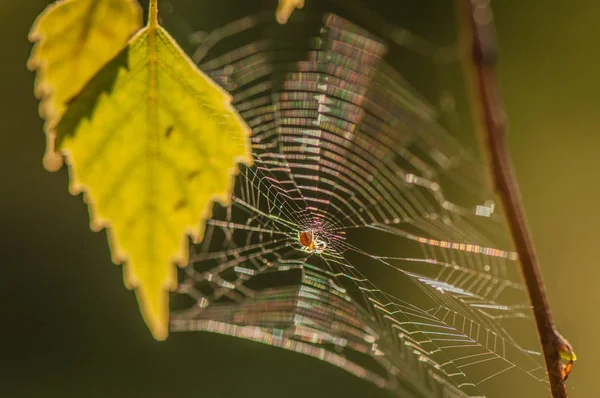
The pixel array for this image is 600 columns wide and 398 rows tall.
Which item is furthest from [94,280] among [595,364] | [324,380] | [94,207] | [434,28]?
[94,207]

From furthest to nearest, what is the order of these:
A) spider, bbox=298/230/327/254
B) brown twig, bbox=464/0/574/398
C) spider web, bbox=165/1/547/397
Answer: spider, bbox=298/230/327/254
spider web, bbox=165/1/547/397
brown twig, bbox=464/0/574/398

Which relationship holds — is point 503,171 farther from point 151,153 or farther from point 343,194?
point 343,194

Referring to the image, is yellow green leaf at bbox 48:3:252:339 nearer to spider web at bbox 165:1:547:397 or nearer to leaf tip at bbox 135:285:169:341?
leaf tip at bbox 135:285:169:341

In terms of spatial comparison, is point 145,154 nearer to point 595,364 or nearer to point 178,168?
point 178,168

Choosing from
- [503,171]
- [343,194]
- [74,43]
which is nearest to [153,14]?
[74,43]

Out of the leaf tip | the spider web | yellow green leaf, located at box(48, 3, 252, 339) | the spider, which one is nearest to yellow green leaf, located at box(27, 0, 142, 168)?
yellow green leaf, located at box(48, 3, 252, 339)

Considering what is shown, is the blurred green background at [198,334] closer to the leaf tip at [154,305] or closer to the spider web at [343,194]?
the spider web at [343,194]

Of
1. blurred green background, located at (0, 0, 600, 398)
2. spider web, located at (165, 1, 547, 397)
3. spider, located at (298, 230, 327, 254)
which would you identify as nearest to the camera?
spider web, located at (165, 1, 547, 397)
